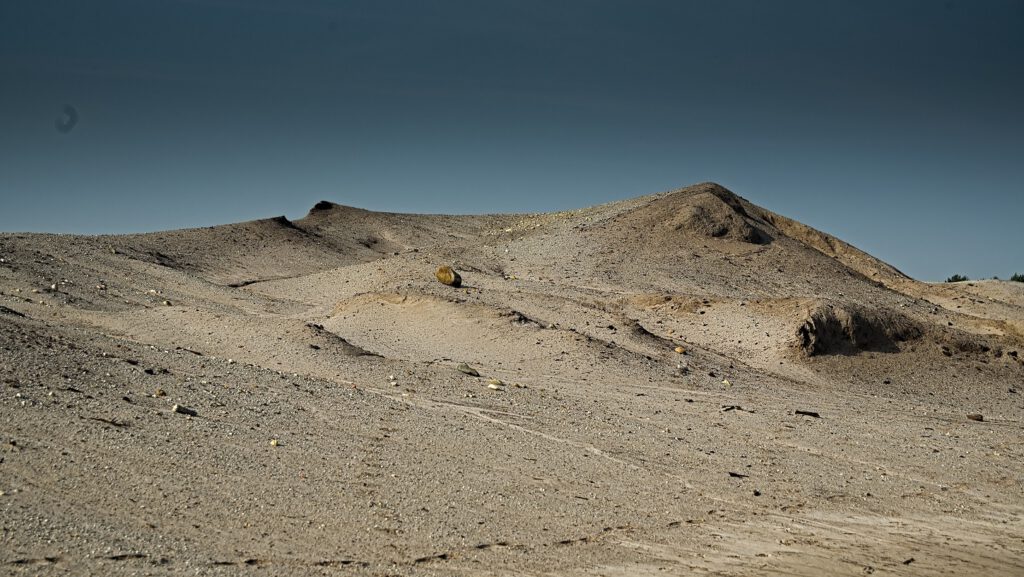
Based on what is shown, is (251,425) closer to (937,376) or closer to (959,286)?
(937,376)

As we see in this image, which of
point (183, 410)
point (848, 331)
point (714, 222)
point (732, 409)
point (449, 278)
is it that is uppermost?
point (714, 222)

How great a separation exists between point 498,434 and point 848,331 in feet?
35.1

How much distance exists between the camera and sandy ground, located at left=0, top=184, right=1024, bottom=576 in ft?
21.4

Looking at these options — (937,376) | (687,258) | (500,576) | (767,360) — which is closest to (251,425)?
(500,576)

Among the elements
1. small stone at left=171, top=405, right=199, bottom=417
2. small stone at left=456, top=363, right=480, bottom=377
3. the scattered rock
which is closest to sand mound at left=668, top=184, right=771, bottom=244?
the scattered rock

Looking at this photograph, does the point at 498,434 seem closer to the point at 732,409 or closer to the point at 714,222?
the point at 732,409

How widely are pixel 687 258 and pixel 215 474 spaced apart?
69.7ft

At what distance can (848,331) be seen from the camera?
18.1 metres

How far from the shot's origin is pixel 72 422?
7.80m

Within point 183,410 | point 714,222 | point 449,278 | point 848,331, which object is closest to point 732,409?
point 848,331

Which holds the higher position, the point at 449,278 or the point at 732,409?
the point at 449,278

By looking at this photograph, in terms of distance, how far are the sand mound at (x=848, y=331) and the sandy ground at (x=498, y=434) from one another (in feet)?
0.16

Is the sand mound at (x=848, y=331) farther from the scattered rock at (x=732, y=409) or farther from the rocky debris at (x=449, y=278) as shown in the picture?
the rocky debris at (x=449, y=278)

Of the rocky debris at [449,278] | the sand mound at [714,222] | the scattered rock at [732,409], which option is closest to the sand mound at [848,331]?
the scattered rock at [732,409]
